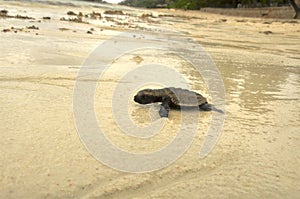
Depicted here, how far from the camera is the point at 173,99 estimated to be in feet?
8.35

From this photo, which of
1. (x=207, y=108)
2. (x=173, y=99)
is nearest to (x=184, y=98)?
(x=173, y=99)

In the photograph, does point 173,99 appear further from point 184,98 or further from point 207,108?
point 207,108

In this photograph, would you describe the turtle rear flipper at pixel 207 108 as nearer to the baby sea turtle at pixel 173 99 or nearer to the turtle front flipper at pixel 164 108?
the baby sea turtle at pixel 173 99

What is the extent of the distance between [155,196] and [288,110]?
182 centimetres

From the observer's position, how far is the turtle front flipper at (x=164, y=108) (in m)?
2.41

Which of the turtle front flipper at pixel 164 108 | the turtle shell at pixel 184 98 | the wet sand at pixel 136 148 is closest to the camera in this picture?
the wet sand at pixel 136 148

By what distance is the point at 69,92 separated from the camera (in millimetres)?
2861

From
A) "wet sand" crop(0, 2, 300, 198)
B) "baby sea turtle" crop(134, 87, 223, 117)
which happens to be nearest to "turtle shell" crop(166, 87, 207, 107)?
"baby sea turtle" crop(134, 87, 223, 117)

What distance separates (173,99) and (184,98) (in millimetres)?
97

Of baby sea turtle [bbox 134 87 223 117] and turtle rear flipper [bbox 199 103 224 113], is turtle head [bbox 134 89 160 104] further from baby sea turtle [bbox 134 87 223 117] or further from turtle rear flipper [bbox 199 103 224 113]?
turtle rear flipper [bbox 199 103 224 113]

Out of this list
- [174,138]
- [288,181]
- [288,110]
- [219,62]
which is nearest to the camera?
[288,181]

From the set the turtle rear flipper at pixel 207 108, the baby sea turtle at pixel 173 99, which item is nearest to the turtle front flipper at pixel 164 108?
the baby sea turtle at pixel 173 99

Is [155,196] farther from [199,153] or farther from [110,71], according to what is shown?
[110,71]

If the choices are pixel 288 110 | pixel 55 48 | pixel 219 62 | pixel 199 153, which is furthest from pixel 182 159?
pixel 55 48
